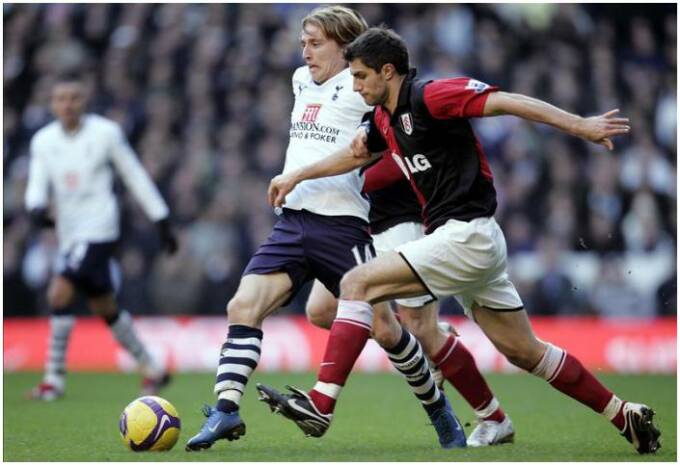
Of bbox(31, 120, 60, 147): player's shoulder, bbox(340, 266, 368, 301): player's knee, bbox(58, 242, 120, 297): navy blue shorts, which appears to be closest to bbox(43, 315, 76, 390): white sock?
bbox(58, 242, 120, 297): navy blue shorts

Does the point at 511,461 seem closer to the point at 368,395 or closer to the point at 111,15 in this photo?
the point at 368,395

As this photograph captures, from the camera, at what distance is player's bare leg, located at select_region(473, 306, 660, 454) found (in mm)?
6297

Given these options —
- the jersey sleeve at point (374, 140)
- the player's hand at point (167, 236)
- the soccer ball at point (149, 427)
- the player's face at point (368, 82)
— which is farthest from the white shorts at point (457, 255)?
the player's hand at point (167, 236)

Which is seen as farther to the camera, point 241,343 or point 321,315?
point 321,315

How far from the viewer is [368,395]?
11070 mm

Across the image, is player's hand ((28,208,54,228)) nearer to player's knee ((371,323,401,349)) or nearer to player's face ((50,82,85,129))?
player's face ((50,82,85,129))

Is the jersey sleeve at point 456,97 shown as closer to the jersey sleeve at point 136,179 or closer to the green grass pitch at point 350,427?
the green grass pitch at point 350,427

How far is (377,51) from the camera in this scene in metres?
6.15

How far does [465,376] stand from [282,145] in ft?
32.9

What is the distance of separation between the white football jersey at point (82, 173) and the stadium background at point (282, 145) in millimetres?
4686

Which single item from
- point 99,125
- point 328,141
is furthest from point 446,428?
point 99,125

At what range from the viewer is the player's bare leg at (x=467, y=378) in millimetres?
6984

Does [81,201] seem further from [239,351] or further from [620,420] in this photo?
[620,420]

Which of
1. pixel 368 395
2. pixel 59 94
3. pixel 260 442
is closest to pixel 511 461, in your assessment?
pixel 260 442
